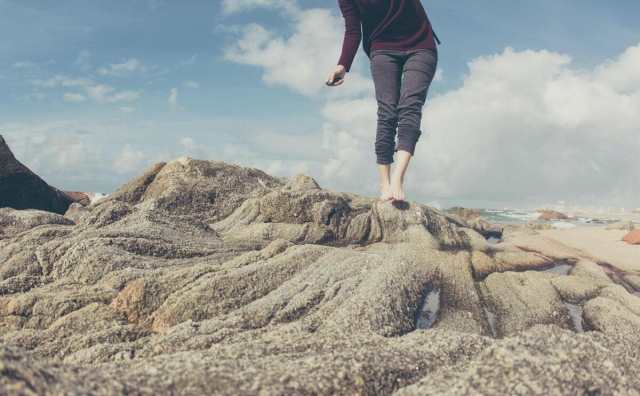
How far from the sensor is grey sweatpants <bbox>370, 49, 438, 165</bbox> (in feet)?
27.7

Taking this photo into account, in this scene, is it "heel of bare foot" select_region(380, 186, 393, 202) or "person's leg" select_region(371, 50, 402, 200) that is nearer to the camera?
"person's leg" select_region(371, 50, 402, 200)

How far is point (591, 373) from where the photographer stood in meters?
2.97

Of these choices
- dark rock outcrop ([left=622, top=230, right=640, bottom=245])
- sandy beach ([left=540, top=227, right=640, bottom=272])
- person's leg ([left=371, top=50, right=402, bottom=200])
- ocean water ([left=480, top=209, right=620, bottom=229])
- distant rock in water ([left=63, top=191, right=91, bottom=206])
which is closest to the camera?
person's leg ([left=371, top=50, right=402, bottom=200])

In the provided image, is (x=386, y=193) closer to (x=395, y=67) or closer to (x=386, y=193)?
(x=386, y=193)

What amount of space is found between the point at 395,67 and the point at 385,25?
81 cm

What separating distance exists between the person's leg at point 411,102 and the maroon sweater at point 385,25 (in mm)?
290

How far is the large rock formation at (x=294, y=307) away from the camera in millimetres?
2840

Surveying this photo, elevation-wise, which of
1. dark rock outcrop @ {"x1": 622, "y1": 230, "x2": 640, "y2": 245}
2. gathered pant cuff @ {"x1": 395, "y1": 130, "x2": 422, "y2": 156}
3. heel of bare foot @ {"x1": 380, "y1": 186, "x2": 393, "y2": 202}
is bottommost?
dark rock outcrop @ {"x1": 622, "y1": 230, "x2": 640, "y2": 245}

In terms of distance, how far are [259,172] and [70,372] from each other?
12462mm

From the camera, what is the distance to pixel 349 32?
9172 mm

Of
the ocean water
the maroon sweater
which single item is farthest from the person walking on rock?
the ocean water

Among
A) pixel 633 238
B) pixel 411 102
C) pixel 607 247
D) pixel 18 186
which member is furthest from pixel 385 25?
pixel 633 238

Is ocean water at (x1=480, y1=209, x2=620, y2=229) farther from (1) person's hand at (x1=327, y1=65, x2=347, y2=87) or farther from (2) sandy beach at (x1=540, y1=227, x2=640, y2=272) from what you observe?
(1) person's hand at (x1=327, y1=65, x2=347, y2=87)

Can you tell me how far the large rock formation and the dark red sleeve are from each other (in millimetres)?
3193
